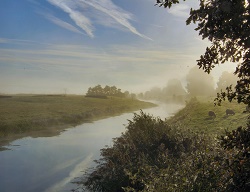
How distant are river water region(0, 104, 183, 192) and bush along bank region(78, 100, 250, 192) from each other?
157cm

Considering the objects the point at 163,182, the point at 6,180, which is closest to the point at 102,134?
the point at 6,180

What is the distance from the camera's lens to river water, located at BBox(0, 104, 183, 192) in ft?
49.3

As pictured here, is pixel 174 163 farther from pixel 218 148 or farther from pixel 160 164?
pixel 218 148

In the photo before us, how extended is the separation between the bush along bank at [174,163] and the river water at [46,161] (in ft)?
5.17

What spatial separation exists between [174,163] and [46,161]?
1087 cm

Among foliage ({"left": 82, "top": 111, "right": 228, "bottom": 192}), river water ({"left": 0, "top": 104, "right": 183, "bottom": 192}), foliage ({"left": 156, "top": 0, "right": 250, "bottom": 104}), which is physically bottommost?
river water ({"left": 0, "top": 104, "right": 183, "bottom": 192})

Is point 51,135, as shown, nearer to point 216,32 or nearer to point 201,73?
point 216,32

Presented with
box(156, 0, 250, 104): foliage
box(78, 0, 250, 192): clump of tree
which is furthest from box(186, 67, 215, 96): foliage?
box(156, 0, 250, 104): foliage

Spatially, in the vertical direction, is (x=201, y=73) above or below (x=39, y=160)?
above

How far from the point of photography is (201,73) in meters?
121

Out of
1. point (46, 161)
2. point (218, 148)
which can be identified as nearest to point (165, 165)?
point (218, 148)

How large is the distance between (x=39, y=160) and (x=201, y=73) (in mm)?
109316

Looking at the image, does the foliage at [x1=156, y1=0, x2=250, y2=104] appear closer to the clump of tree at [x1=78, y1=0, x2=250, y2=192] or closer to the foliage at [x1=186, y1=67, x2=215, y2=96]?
the clump of tree at [x1=78, y1=0, x2=250, y2=192]

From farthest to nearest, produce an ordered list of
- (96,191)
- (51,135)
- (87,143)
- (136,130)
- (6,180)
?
(51,135), (87,143), (136,130), (6,180), (96,191)
